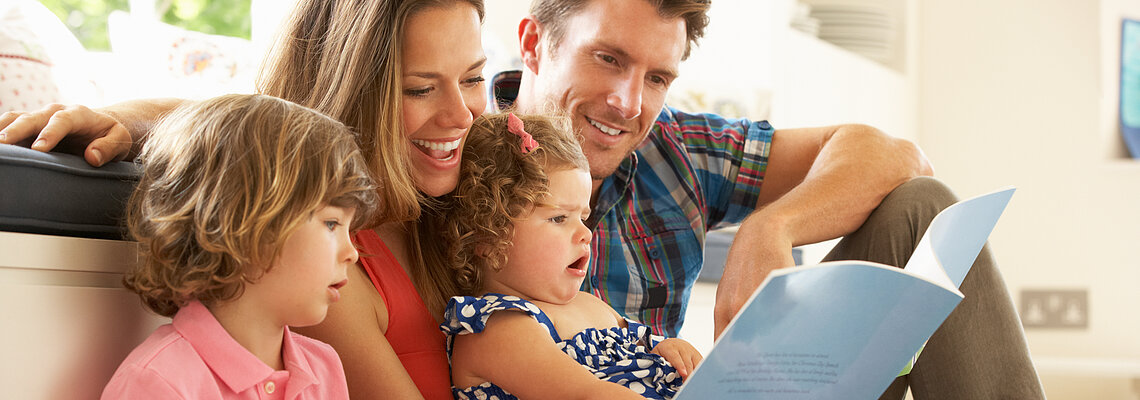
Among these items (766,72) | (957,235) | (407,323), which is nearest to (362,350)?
(407,323)

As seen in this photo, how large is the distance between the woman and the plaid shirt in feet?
1.36

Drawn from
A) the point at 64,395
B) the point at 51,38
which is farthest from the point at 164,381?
the point at 51,38

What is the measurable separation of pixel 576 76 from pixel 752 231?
1.46 ft

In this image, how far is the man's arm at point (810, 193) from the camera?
1300 mm

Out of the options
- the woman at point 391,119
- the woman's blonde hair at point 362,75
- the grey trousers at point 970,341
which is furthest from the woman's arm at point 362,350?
the grey trousers at point 970,341

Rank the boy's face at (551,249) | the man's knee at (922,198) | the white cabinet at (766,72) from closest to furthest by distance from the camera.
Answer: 1. the boy's face at (551,249)
2. the man's knee at (922,198)
3. the white cabinet at (766,72)

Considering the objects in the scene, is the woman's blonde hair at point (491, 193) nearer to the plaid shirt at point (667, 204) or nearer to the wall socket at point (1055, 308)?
the plaid shirt at point (667, 204)

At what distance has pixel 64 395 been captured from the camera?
80cm

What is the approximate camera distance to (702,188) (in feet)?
5.61

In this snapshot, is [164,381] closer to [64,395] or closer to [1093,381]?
A: [64,395]

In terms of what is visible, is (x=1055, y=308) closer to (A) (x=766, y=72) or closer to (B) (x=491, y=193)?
(A) (x=766, y=72)

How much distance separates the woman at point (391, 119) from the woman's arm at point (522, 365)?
7 cm

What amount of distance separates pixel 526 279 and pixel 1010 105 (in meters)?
3.37

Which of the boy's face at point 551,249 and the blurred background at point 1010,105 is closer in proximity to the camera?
the boy's face at point 551,249
